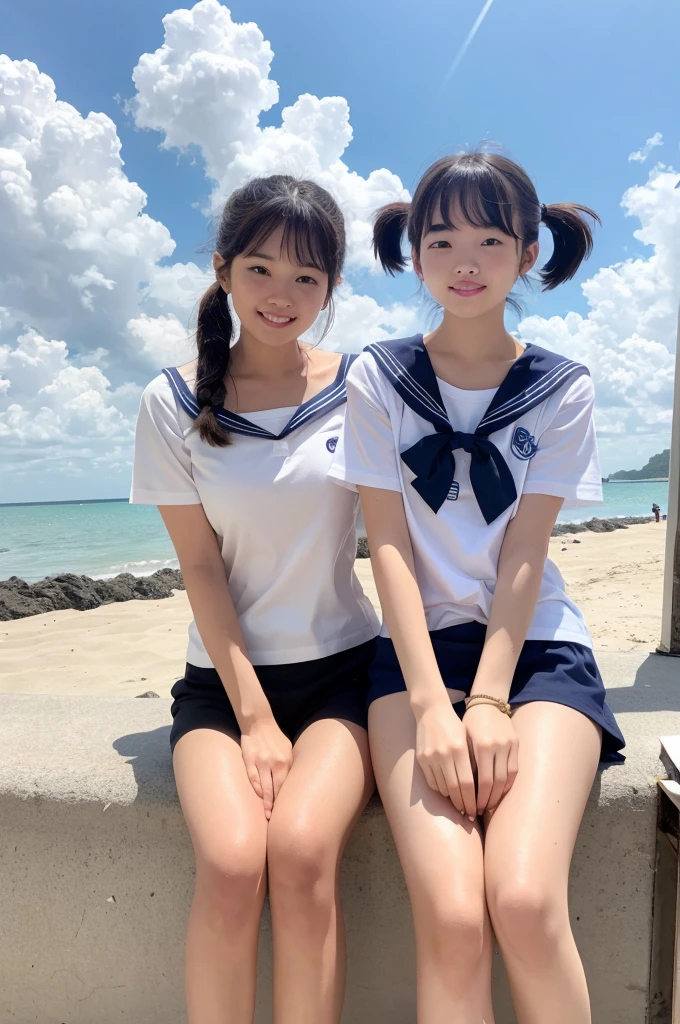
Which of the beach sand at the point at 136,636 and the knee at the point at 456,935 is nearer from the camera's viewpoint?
the knee at the point at 456,935

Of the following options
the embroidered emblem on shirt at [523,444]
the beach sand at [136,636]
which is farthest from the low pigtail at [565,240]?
the beach sand at [136,636]

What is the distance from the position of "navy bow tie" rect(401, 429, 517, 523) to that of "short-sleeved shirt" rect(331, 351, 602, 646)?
0.11 feet

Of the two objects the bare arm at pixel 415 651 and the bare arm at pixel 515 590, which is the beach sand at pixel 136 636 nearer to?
the bare arm at pixel 415 651

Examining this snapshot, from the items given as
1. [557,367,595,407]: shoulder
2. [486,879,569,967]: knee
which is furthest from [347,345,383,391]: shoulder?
[486,879,569,967]: knee

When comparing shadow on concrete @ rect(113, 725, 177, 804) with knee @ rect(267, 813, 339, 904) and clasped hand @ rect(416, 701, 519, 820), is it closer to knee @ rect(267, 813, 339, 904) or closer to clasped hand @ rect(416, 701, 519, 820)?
knee @ rect(267, 813, 339, 904)

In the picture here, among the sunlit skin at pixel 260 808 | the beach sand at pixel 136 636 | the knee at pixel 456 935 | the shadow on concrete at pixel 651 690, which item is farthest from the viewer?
the beach sand at pixel 136 636

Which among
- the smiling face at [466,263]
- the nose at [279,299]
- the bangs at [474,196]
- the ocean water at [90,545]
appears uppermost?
the bangs at [474,196]

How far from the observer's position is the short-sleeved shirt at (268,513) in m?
1.87

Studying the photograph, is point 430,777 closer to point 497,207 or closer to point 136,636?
point 497,207

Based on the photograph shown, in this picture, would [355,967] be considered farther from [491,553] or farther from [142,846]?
[491,553]

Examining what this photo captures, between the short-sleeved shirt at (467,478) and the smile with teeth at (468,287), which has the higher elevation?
the smile with teeth at (468,287)

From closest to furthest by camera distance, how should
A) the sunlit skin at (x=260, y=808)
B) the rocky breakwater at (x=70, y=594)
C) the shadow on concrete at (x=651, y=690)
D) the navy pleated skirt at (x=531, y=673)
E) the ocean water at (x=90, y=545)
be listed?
1. the sunlit skin at (x=260, y=808)
2. the navy pleated skirt at (x=531, y=673)
3. the shadow on concrete at (x=651, y=690)
4. the rocky breakwater at (x=70, y=594)
5. the ocean water at (x=90, y=545)

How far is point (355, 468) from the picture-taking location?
70.2 inches

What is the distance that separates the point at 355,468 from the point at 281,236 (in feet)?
2.06
